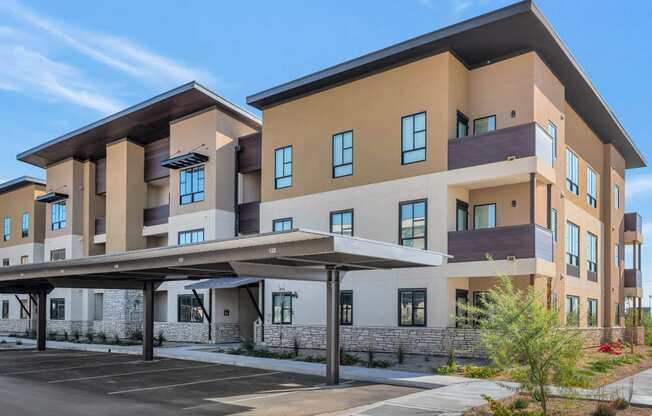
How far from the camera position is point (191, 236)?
106 ft

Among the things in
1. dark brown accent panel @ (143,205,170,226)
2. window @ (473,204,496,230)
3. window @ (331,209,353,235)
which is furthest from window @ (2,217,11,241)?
window @ (473,204,496,230)

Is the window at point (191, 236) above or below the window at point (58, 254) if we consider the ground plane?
above

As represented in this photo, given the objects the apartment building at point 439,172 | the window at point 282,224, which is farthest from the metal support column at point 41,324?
the window at point 282,224

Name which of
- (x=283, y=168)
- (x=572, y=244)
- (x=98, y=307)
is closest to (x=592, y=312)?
(x=572, y=244)

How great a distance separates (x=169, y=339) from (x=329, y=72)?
17.5m

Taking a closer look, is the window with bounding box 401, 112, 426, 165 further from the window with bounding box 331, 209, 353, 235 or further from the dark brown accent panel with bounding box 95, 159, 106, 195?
the dark brown accent panel with bounding box 95, 159, 106, 195

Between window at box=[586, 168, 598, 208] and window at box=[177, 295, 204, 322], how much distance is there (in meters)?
20.7

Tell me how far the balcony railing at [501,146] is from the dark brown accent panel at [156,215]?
1924cm

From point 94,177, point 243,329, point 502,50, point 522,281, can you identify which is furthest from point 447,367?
point 94,177

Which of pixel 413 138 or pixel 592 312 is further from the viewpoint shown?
pixel 592 312

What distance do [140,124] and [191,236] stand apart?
24.3 feet

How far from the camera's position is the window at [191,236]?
31719 mm

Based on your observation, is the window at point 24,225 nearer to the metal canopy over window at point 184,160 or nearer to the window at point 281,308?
the metal canopy over window at point 184,160

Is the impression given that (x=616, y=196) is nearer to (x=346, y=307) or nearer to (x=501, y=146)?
(x=501, y=146)
